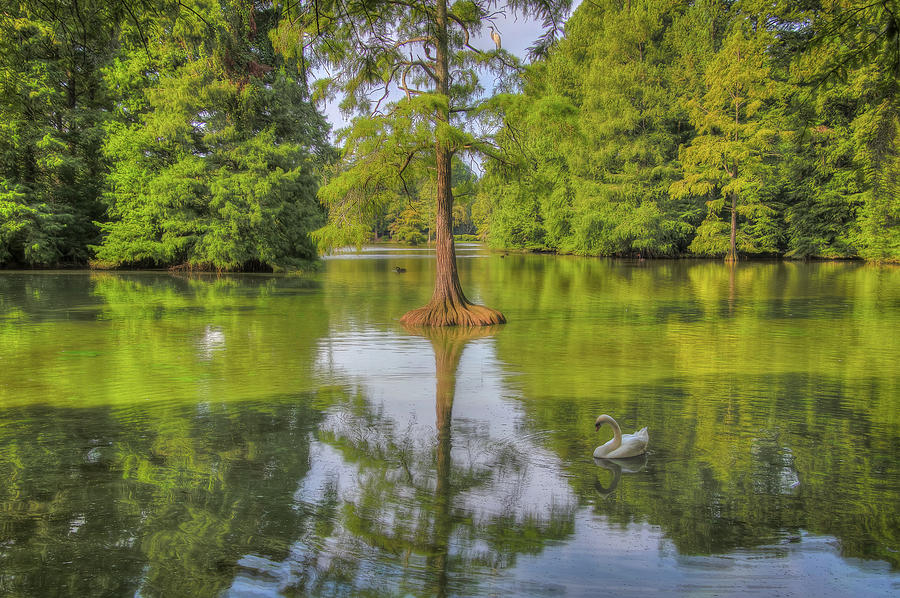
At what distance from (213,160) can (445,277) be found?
19433 mm

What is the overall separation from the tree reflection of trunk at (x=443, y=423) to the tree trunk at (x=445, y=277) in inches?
14.7

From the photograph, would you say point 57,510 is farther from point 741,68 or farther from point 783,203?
point 783,203

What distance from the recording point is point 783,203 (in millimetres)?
40344

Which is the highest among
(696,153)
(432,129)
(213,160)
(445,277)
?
(696,153)

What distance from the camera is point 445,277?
45.6ft

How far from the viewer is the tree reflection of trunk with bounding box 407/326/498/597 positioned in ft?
12.6

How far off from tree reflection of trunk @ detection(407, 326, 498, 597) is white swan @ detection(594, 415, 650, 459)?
4.66 feet

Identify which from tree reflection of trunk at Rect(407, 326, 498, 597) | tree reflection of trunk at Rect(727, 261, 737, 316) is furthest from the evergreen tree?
tree reflection of trunk at Rect(407, 326, 498, 597)

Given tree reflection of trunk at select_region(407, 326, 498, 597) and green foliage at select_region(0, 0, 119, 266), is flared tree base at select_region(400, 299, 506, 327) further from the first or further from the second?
green foliage at select_region(0, 0, 119, 266)

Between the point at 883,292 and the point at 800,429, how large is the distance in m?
17.1

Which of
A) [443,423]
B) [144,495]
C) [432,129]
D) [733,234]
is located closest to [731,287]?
[432,129]

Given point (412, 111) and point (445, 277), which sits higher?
point (412, 111)

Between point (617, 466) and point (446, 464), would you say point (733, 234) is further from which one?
point (446, 464)

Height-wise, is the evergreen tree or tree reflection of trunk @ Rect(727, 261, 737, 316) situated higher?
the evergreen tree
